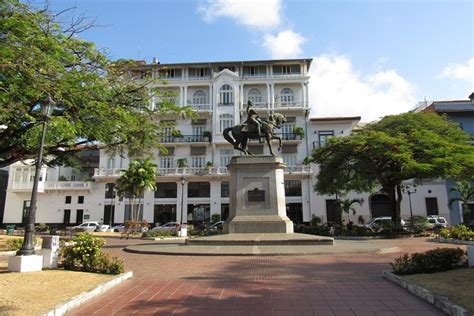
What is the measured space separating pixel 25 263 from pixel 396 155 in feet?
72.0

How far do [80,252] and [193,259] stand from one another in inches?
158

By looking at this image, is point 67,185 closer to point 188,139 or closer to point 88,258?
point 188,139

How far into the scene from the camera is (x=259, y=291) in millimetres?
7074

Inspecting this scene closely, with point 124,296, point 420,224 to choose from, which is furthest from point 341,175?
point 124,296

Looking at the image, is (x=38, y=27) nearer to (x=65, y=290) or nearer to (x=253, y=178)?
(x=65, y=290)

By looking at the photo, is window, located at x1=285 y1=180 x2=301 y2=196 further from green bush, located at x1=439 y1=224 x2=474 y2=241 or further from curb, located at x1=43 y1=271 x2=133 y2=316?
curb, located at x1=43 y1=271 x2=133 y2=316

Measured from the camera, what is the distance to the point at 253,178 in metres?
17.3

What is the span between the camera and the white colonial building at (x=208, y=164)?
1826 inches

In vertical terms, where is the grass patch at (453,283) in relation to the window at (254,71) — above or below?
below

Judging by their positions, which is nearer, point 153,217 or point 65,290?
point 65,290

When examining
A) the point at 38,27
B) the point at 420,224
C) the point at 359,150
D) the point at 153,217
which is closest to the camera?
the point at 38,27

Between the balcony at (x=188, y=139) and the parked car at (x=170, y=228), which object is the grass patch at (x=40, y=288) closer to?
the parked car at (x=170, y=228)

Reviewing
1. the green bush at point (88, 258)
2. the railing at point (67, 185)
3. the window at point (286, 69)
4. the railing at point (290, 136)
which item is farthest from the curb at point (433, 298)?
the railing at point (67, 185)

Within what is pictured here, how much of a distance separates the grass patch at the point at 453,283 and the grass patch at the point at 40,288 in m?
6.35
